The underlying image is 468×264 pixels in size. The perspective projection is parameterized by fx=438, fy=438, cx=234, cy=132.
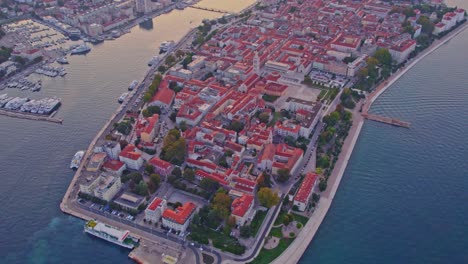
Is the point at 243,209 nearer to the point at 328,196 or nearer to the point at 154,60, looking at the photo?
the point at 328,196

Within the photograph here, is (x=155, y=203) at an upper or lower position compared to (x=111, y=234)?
upper

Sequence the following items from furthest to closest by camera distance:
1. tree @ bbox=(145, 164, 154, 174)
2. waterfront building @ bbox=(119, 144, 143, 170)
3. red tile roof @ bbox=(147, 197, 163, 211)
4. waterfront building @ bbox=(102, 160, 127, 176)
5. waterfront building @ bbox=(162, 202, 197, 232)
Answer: waterfront building @ bbox=(119, 144, 143, 170)
waterfront building @ bbox=(102, 160, 127, 176)
tree @ bbox=(145, 164, 154, 174)
red tile roof @ bbox=(147, 197, 163, 211)
waterfront building @ bbox=(162, 202, 197, 232)

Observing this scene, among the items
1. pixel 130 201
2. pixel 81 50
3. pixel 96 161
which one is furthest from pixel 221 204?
pixel 81 50

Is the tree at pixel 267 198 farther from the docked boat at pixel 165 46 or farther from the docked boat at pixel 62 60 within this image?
the docked boat at pixel 62 60

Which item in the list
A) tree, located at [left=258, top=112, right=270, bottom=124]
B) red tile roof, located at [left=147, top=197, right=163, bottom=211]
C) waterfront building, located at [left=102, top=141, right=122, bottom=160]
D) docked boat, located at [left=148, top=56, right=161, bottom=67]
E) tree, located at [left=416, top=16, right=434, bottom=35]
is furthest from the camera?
tree, located at [left=416, top=16, right=434, bottom=35]

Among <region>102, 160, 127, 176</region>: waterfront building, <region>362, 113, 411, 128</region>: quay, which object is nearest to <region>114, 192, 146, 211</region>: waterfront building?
<region>102, 160, 127, 176</region>: waterfront building

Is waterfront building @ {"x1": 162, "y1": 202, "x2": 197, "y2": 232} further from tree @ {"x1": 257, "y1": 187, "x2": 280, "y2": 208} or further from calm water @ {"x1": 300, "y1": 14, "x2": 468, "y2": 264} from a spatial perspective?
calm water @ {"x1": 300, "y1": 14, "x2": 468, "y2": 264}

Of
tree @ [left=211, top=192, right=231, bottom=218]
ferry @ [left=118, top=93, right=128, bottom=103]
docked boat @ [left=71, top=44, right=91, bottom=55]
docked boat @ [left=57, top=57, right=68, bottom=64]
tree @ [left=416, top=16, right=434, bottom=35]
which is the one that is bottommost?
docked boat @ [left=57, top=57, right=68, bottom=64]

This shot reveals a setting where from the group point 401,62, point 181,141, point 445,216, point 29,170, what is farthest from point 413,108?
point 29,170
